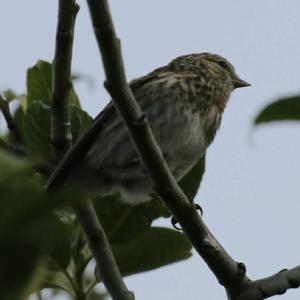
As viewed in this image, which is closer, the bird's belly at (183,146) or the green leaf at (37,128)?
the green leaf at (37,128)

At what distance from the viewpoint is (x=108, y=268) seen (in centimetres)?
281

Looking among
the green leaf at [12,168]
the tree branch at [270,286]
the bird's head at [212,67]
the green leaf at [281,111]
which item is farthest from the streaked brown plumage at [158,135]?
the green leaf at [12,168]

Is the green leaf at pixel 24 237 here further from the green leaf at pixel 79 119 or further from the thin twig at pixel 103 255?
the green leaf at pixel 79 119

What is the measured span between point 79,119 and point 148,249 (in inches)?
32.5

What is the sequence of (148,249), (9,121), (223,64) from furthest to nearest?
(223,64) → (9,121) → (148,249)

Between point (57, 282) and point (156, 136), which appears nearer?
point (57, 282)

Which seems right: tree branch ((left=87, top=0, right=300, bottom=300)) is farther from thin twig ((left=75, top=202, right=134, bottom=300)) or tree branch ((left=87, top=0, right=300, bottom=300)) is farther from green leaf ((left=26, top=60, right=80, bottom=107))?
green leaf ((left=26, top=60, right=80, bottom=107))

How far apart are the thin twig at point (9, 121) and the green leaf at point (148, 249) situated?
0.74 metres

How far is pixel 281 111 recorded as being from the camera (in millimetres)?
951

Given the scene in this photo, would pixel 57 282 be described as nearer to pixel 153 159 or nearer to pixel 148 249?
pixel 148 249

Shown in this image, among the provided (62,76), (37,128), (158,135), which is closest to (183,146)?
(158,135)

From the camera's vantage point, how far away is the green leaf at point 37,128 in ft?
11.0

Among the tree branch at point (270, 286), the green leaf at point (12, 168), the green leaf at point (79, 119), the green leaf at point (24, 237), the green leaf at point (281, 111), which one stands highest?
the green leaf at point (12, 168)

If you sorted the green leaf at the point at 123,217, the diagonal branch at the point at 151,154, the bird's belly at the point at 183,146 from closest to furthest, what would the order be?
the diagonal branch at the point at 151,154 < the green leaf at the point at 123,217 < the bird's belly at the point at 183,146
